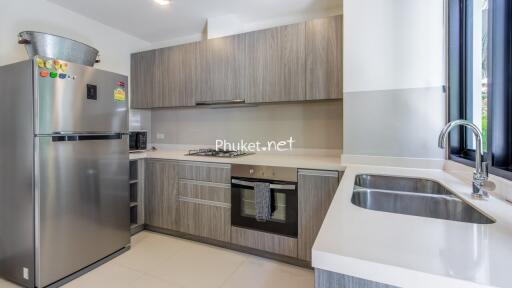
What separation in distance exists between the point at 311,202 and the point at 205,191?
104cm

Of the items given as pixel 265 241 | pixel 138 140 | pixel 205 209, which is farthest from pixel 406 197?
pixel 138 140

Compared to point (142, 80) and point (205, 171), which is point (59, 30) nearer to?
point (142, 80)

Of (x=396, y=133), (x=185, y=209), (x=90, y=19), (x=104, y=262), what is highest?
(x=90, y=19)

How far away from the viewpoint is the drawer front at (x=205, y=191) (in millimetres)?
2277

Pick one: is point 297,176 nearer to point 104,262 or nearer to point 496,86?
point 496,86

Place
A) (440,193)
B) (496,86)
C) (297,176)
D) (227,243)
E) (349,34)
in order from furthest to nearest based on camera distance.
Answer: (227,243), (297,176), (349,34), (440,193), (496,86)

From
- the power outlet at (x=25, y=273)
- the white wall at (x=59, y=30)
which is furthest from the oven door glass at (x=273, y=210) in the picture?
the white wall at (x=59, y=30)

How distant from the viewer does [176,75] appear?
9.43 feet

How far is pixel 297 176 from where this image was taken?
6.59 ft

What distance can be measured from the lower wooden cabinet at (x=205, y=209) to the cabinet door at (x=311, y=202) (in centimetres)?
69

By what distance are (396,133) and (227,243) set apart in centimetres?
177

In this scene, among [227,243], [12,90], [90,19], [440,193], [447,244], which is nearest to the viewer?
[447,244]

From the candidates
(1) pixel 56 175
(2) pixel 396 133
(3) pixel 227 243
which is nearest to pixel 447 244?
(2) pixel 396 133

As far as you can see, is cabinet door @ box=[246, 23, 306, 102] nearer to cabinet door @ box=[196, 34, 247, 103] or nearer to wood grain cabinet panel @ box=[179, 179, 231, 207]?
cabinet door @ box=[196, 34, 247, 103]
